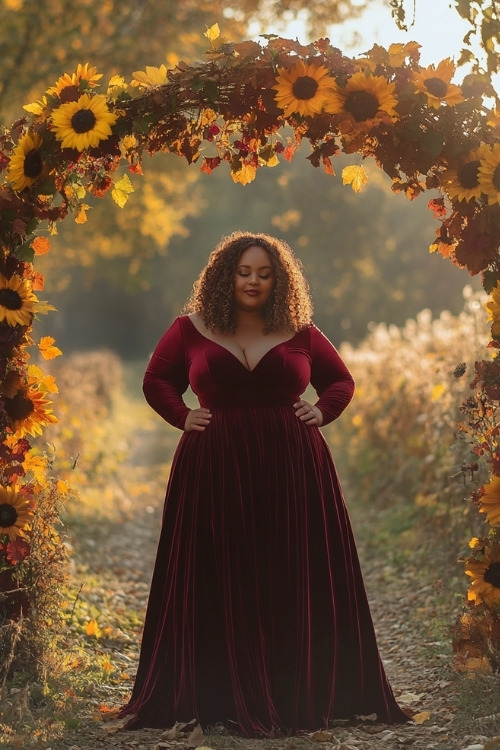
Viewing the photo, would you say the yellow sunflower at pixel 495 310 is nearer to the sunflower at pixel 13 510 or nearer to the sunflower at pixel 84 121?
the sunflower at pixel 84 121

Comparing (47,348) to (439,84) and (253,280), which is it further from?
(439,84)

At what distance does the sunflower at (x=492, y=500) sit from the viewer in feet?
14.3

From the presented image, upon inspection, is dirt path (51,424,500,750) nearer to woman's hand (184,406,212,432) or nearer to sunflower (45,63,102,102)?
woman's hand (184,406,212,432)

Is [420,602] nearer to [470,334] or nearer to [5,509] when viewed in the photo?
[470,334]

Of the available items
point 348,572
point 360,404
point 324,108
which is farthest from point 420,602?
point 360,404

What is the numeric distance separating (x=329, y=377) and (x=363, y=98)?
1.45m

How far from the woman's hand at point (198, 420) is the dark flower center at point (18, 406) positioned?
0.83m

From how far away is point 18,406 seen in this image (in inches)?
188

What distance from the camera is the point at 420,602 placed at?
716cm

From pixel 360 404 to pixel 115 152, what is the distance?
29.9ft

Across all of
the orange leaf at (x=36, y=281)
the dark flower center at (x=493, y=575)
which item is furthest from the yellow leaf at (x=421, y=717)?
the orange leaf at (x=36, y=281)

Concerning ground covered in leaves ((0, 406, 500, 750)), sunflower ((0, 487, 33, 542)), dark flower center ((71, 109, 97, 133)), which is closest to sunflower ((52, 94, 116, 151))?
dark flower center ((71, 109, 97, 133))

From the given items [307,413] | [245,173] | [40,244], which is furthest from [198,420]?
[245,173]

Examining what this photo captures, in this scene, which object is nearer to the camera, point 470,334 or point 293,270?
point 293,270
